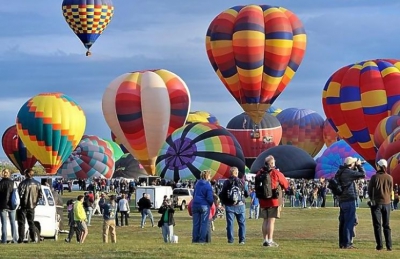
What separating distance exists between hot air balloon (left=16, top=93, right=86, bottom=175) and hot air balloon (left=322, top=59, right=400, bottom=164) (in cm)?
1583

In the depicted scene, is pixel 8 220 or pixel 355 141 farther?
pixel 355 141

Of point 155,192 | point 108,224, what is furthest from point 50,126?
point 108,224

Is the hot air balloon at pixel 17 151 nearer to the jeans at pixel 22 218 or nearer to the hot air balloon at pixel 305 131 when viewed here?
the hot air balloon at pixel 305 131

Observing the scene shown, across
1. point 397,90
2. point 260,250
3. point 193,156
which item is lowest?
point 260,250

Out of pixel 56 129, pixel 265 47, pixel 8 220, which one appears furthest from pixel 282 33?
pixel 8 220

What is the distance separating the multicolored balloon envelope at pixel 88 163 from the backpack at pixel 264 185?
5496 centimetres

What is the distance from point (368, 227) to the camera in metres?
24.5

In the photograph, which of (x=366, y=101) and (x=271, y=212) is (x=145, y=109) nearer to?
(x=366, y=101)

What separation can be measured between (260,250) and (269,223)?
0.53m

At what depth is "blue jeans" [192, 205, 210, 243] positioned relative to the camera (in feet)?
51.5

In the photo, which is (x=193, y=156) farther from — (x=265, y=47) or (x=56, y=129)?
(x=56, y=129)

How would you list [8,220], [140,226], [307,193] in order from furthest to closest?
[307,193] < [140,226] < [8,220]

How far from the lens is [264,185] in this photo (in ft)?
43.0

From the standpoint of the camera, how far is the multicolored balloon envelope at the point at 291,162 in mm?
58094
